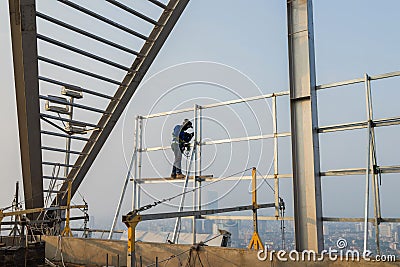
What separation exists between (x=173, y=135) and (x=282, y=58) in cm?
279

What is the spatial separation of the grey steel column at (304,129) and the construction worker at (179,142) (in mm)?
2634

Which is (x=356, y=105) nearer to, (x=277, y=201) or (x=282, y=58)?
(x=282, y=58)

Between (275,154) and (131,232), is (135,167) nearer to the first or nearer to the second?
(275,154)

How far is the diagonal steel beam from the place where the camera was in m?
9.02

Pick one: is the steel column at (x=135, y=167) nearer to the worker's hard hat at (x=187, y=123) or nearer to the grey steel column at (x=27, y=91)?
the worker's hard hat at (x=187, y=123)

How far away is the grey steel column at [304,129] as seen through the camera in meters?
6.55

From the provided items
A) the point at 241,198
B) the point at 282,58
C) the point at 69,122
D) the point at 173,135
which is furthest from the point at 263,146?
the point at 69,122

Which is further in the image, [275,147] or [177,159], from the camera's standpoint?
[177,159]

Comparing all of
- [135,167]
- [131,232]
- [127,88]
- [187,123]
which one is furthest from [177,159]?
[131,232]

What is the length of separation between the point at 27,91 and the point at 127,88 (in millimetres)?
2259

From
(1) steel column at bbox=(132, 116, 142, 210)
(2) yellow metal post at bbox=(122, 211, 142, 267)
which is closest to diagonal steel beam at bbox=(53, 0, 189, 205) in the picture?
(1) steel column at bbox=(132, 116, 142, 210)

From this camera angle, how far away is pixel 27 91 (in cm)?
766

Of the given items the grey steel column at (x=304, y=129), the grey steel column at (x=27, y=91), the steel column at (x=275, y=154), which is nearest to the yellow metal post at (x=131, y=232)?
the grey steel column at (x=304, y=129)

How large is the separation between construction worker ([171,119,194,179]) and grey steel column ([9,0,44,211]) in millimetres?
2531
